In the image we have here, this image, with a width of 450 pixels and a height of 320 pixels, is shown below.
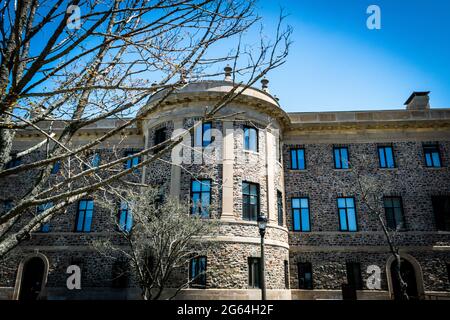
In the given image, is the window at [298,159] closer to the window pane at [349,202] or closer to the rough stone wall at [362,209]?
the rough stone wall at [362,209]

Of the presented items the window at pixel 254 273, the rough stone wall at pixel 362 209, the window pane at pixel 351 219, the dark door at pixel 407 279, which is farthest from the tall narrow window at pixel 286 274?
the dark door at pixel 407 279

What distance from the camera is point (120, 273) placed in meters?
16.6

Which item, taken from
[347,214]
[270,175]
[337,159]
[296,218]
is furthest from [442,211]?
[270,175]

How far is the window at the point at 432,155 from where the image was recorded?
1900cm

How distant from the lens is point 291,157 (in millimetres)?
19594

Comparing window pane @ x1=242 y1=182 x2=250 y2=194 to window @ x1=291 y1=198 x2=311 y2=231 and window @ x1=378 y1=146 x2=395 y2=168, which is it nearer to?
window @ x1=291 y1=198 x2=311 y2=231

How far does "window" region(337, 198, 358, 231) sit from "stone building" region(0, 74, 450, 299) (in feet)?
0.19

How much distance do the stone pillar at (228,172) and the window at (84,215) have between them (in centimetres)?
863

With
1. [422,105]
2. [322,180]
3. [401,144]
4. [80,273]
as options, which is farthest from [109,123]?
[422,105]

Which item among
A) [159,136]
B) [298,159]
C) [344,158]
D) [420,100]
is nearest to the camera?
[159,136]

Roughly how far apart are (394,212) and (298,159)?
20.3 ft

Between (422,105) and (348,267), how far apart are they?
1213cm

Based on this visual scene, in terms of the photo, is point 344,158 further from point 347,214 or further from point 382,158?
point 347,214
